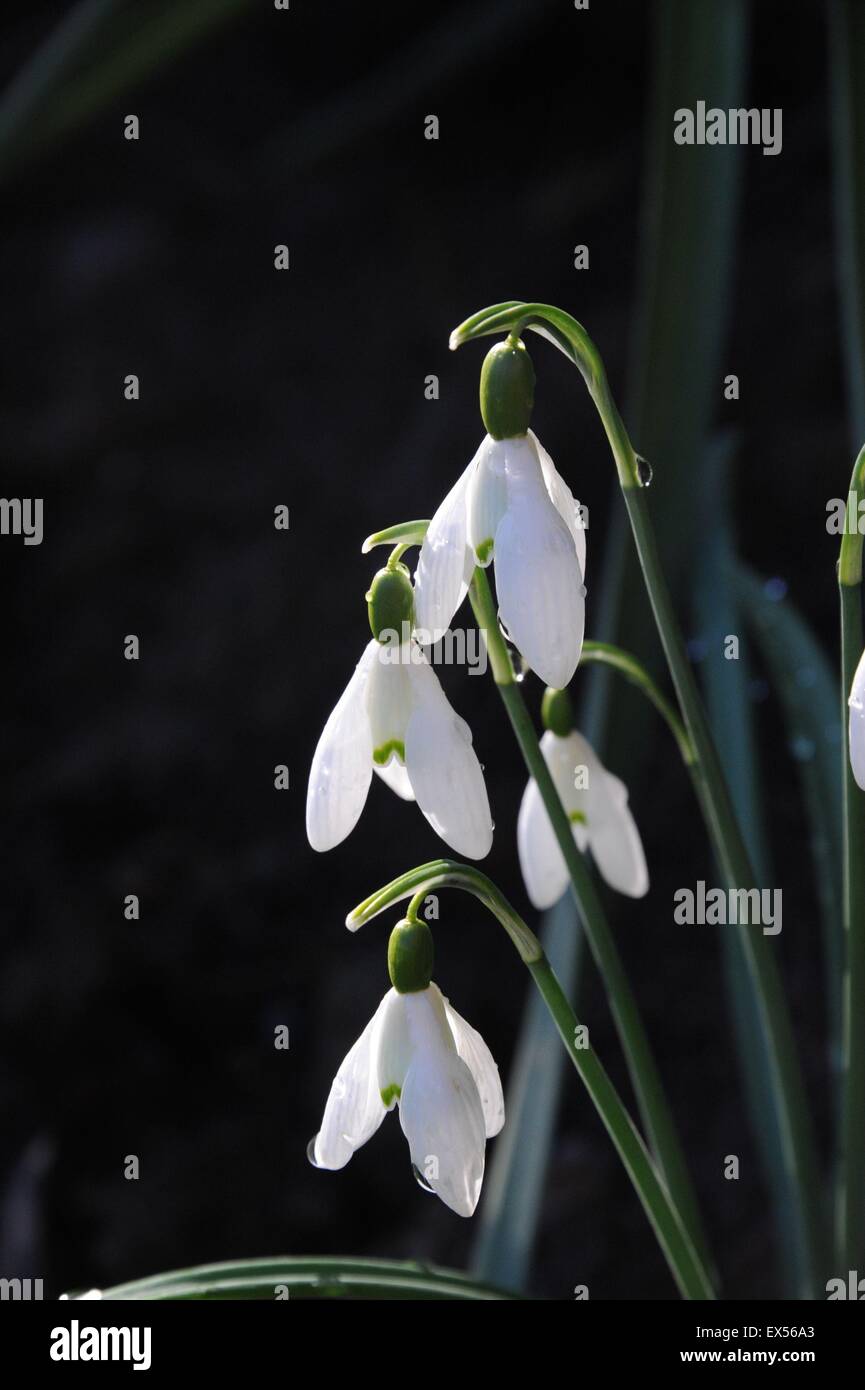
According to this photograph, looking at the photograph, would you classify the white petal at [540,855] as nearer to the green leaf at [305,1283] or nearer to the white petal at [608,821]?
the white petal at [608,821]

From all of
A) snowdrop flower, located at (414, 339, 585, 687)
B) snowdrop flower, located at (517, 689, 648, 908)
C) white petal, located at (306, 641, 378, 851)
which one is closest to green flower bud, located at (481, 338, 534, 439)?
snowdrop flower, located at (414, 339, 585, 687)

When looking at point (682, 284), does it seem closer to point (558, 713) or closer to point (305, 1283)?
point (558, 713)

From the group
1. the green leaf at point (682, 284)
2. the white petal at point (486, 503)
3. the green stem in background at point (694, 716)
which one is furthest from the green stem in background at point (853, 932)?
the green leaf at point (682, 284)

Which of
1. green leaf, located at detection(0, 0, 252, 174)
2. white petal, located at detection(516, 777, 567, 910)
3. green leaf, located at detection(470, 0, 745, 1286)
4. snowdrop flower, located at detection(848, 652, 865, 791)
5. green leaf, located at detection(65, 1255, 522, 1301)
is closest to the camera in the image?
snowdrop flower, located at detection(848, 652, 865, 791)

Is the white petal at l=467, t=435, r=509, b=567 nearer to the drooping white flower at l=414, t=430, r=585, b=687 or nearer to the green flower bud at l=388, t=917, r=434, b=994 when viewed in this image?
the drooping white flower at l=414, t=430, r=585, b=687

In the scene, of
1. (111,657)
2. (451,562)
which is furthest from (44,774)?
(451,562)

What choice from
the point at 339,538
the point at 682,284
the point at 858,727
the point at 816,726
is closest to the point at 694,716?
the point at 858,727
